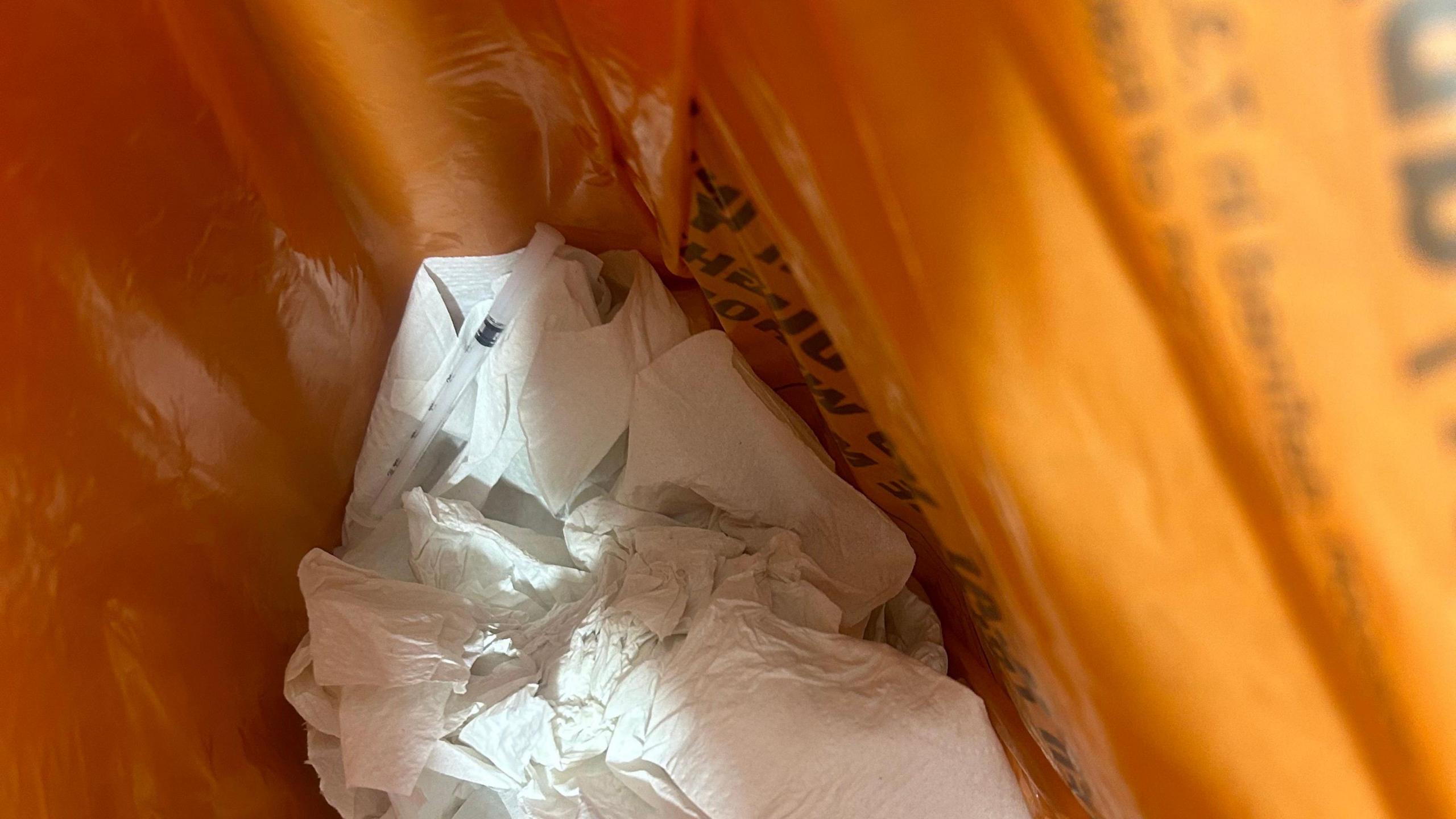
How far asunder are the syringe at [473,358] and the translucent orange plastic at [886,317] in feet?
0.09

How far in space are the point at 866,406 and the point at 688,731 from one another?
A: 24 centimetres

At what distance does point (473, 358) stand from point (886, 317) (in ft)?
1.50

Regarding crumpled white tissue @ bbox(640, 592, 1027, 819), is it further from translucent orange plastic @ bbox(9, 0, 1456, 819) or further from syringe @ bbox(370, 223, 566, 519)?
syringe @ bbox(370, 223, 566, 519)

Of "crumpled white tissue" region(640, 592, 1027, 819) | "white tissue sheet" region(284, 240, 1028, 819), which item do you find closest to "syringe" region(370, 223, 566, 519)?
"white tissue sheet" region(284, 240, 1028, 819)

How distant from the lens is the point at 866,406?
54 centimetres

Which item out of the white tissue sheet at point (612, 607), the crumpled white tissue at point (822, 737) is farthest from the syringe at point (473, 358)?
the crumpled white tissue at point (822, 737)

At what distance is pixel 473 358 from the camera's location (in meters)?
0.74

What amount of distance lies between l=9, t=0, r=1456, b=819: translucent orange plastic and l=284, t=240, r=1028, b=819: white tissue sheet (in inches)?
1.8

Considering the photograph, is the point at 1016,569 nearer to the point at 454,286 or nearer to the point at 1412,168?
the point at 1412,168

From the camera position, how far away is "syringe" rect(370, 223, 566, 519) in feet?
2.33

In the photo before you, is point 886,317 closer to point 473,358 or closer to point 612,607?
point 612,607

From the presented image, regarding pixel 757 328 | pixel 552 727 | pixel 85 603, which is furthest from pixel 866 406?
pixel 85 603

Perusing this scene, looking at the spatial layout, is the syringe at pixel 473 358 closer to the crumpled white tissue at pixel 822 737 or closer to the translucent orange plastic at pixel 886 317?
the translucent orange plastic at pixel 886 317

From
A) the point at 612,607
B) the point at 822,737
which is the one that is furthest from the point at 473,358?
the point at 822,737
